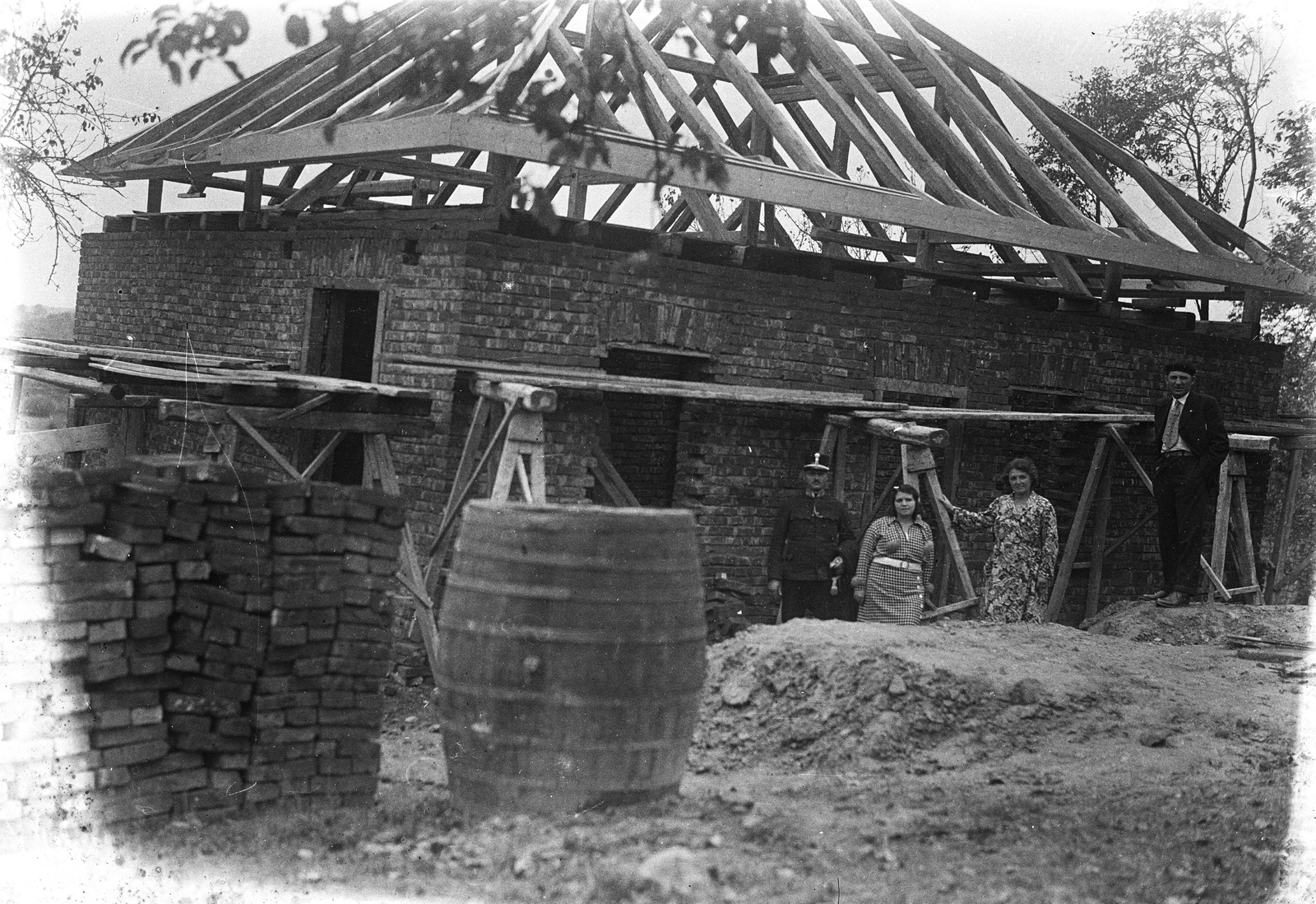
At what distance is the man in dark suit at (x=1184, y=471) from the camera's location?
10.6 m

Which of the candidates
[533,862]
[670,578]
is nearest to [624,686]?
[670,578]

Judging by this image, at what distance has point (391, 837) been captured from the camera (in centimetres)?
523

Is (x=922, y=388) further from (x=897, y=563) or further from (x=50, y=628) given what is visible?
(x=50, y=628)

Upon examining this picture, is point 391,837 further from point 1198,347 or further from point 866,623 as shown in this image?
point 1198,347

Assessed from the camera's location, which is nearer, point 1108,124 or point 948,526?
point 948,526

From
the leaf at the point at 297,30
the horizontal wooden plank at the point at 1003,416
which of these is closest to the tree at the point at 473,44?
the leaf at the point at 297,30

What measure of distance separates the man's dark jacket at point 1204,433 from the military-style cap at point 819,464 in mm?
2745

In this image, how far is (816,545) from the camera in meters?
9.48

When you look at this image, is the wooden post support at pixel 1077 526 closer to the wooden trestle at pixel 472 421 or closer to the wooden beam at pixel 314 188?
the wooden trestle at pixel 472 421

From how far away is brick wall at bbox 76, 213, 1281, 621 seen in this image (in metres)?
9.60

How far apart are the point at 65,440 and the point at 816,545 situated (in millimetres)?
4891

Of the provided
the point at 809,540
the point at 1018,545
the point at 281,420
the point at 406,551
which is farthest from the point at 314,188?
the point at 1018,545

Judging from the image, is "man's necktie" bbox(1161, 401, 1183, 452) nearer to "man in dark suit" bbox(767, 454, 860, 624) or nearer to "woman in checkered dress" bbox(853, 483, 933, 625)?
"woman in checkered dress" bbox(853, 483, 933, 625)

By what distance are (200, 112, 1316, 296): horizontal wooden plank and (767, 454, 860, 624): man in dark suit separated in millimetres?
1904
